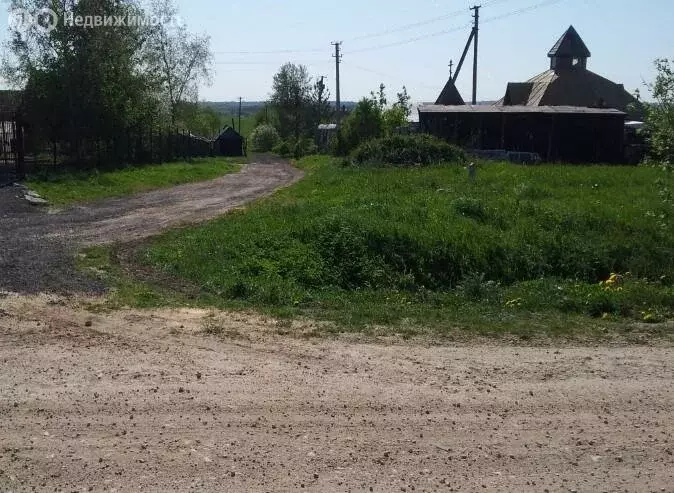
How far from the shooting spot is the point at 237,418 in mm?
5332

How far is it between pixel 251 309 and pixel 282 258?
2.61 meters

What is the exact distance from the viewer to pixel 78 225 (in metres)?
15.7

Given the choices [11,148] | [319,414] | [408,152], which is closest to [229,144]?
[408,152]

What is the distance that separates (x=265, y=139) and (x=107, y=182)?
4701 cm

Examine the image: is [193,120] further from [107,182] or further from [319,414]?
[319,414]

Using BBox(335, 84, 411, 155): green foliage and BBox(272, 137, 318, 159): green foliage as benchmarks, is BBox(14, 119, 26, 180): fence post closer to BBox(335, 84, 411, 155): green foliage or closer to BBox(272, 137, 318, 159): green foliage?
BBox(335, 84, 411, 155): green foliage

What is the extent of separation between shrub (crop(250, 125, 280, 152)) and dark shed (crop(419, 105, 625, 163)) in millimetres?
34871

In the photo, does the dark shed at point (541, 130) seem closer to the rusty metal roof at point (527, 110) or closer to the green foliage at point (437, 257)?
the rusty metal roof at point (527, 110)

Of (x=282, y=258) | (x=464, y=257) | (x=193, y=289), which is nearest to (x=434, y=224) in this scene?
(x=464, y=257)

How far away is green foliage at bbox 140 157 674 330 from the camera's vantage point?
9875mm

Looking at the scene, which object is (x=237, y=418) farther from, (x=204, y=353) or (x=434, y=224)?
(x=434, y=224)

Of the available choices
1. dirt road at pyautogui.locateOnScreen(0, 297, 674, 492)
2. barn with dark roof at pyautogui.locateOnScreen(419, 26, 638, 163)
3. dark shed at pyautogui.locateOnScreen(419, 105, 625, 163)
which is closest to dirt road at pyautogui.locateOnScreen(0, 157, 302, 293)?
dirt road at pyautogui.locateOnScreen(0, 297, 674, 492)

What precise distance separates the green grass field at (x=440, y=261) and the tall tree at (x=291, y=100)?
52564 millimetres

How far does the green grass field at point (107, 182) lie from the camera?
20.8 metres
